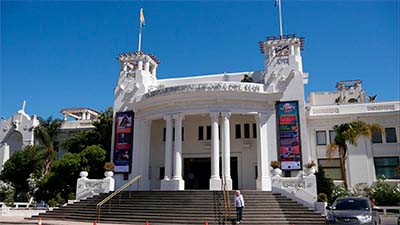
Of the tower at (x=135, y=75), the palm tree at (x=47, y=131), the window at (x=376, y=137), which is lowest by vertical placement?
the window at (x=376, y=137)

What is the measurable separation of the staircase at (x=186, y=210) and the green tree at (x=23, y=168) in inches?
572

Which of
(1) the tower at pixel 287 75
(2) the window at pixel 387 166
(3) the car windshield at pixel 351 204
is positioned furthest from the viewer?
(2) the window at pixel 387 166

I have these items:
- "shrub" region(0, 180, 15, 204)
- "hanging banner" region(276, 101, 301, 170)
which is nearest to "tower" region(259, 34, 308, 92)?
"hanging banner" region(276, 101, 301, 170)

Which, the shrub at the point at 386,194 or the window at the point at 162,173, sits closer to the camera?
the shrub at the point at 386,194

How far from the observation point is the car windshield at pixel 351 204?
1503 cm

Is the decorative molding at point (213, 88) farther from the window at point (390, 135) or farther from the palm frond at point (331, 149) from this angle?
the window at point (390, 135)

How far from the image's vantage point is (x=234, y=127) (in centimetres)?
3034

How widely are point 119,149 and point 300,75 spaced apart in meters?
16.2

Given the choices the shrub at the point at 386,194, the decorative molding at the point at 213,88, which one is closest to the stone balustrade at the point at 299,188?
the decorative molding at the point at 213,88

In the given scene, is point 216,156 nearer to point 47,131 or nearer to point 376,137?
point 376,137

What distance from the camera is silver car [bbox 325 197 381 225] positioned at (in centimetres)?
1386

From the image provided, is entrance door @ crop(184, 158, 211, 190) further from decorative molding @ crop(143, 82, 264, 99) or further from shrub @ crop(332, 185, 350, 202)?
shrub @ crop(332, 185, 350, 202)

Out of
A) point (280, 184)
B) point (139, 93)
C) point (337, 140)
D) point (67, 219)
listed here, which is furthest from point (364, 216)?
point (139, 93)

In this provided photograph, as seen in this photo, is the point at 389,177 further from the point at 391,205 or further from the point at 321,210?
the point at 321,210
